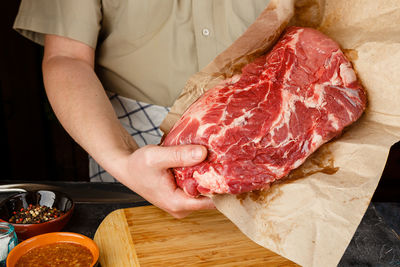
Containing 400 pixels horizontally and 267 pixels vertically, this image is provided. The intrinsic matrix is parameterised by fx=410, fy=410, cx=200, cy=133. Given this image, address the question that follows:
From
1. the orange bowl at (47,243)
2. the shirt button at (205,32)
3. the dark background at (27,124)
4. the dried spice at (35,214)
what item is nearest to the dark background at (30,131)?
the dark background at (27,124)

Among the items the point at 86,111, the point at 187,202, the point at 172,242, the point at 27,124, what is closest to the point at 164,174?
the point at 187,202

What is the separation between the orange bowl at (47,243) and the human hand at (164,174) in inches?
11.4

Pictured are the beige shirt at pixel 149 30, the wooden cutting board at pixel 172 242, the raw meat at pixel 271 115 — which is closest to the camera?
the raw meat at pixel 271 115

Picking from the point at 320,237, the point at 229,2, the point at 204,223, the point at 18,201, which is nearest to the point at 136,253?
the point at 204,223

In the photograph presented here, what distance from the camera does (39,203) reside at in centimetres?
196

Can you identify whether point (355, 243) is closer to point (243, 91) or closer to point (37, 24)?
point (243, 91)

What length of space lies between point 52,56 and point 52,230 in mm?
883

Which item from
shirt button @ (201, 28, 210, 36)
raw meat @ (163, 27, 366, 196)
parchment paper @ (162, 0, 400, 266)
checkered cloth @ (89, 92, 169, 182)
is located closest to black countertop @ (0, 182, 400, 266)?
checkered cloth @ (89, 92, 169, 182)

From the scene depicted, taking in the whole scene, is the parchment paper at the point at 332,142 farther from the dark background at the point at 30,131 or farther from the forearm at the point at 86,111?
the dark background at the point at 30,131

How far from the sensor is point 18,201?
1905 millimetres

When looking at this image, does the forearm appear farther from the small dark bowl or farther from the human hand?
the small dark bowl

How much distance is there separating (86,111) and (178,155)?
2.04ft

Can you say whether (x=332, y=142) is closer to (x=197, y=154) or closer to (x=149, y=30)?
(x=197, y=154)

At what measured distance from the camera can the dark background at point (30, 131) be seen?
3797 mm
